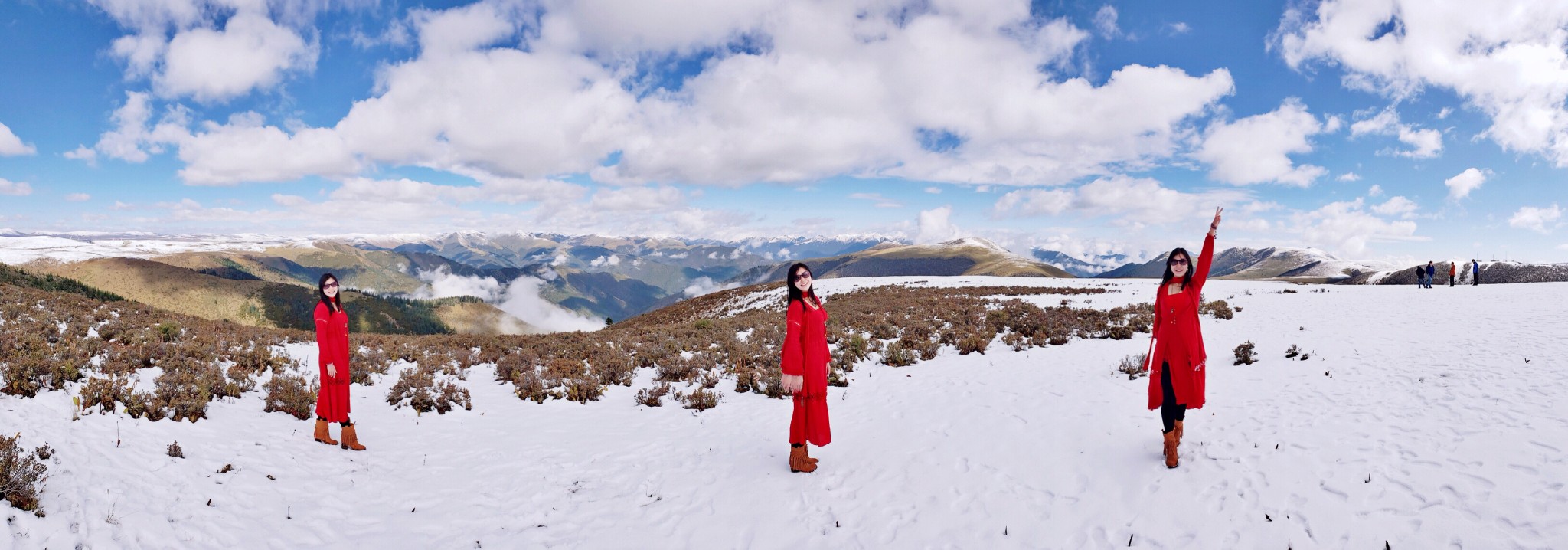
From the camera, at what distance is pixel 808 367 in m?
6.67

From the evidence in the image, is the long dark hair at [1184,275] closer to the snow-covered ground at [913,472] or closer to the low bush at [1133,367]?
the snow-covered ground at [913,472]

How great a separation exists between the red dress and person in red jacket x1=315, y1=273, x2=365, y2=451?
642 centimetres

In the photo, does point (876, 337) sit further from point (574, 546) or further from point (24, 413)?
point (24, 413)

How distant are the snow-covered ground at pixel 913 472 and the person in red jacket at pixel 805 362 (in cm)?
65

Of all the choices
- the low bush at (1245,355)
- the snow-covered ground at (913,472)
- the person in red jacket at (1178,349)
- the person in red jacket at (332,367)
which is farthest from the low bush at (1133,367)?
the person in red jacket at (332,367)

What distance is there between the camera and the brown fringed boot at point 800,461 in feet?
23.2

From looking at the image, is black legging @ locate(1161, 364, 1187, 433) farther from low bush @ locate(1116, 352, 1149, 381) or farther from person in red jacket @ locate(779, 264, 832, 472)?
low bush @ locate(1116, 352, 1149, 381)

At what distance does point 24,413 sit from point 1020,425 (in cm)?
1323

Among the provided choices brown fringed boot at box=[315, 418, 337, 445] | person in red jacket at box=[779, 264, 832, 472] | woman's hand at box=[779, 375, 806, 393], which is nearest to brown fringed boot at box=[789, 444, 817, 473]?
person in red jacket at box=[779, 264, 832, 472]

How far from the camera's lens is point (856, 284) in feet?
140

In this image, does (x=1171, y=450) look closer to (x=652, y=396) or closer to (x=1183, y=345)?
(x=1183, y=345)

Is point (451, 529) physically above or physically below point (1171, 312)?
below

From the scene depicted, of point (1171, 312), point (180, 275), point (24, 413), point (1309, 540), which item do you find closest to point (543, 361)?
point (24, 413)

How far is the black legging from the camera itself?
6168mm
